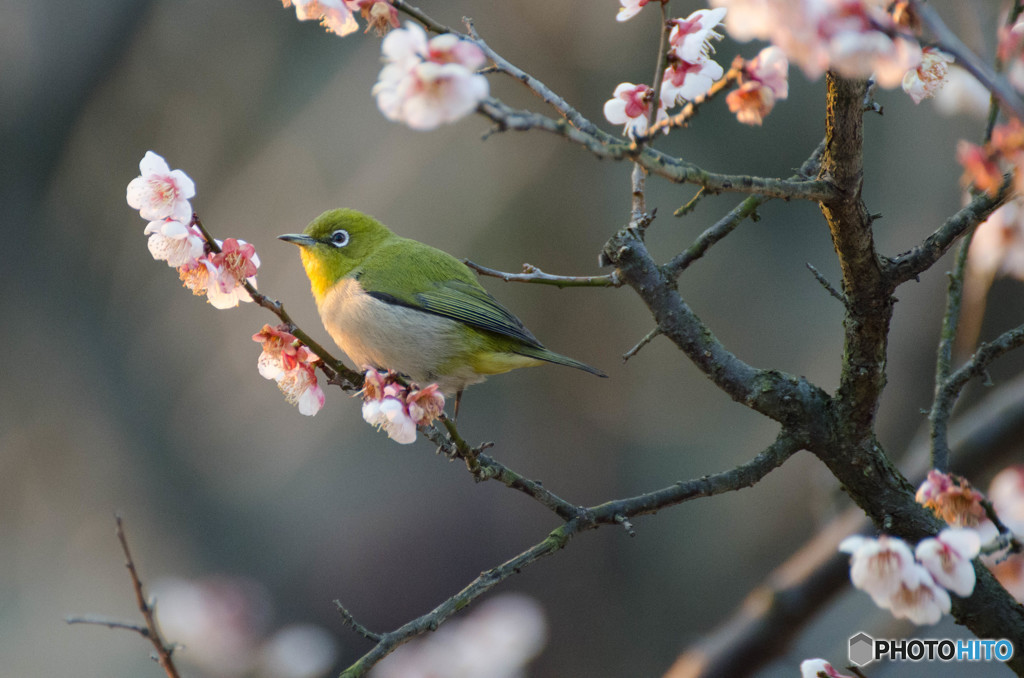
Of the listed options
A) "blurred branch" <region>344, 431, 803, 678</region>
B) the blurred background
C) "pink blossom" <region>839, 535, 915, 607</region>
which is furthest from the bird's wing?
the blurred background

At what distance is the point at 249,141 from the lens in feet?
22.3

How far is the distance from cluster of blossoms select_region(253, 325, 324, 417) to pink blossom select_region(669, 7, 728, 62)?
1.09 m

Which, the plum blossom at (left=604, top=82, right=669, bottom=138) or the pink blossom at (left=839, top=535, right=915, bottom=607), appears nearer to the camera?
the pink blossom at (left=839, top=535, right=915, bottom=607)

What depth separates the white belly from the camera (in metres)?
3.20

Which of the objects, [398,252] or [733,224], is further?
[398,252]

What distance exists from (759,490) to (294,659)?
12.2 ft

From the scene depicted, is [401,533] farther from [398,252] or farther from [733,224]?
[733,224]

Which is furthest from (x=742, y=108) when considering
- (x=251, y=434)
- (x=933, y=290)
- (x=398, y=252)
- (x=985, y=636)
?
(x=251, y=434)

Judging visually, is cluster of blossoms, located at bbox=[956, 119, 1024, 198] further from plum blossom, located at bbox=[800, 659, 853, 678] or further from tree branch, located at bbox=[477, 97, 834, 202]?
plum blossom, located at bbox=[800, 659, 853, 678]

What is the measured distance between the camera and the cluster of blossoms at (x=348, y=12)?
1808mm

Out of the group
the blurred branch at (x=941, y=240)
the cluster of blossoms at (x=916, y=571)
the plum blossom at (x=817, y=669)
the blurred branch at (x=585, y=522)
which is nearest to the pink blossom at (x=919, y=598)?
the cluster of blossoms at (x=916, y=571)

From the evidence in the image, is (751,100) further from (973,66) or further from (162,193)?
(162,193)

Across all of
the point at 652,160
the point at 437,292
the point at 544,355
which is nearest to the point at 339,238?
the point at 437,292

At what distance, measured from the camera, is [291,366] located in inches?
76.5
